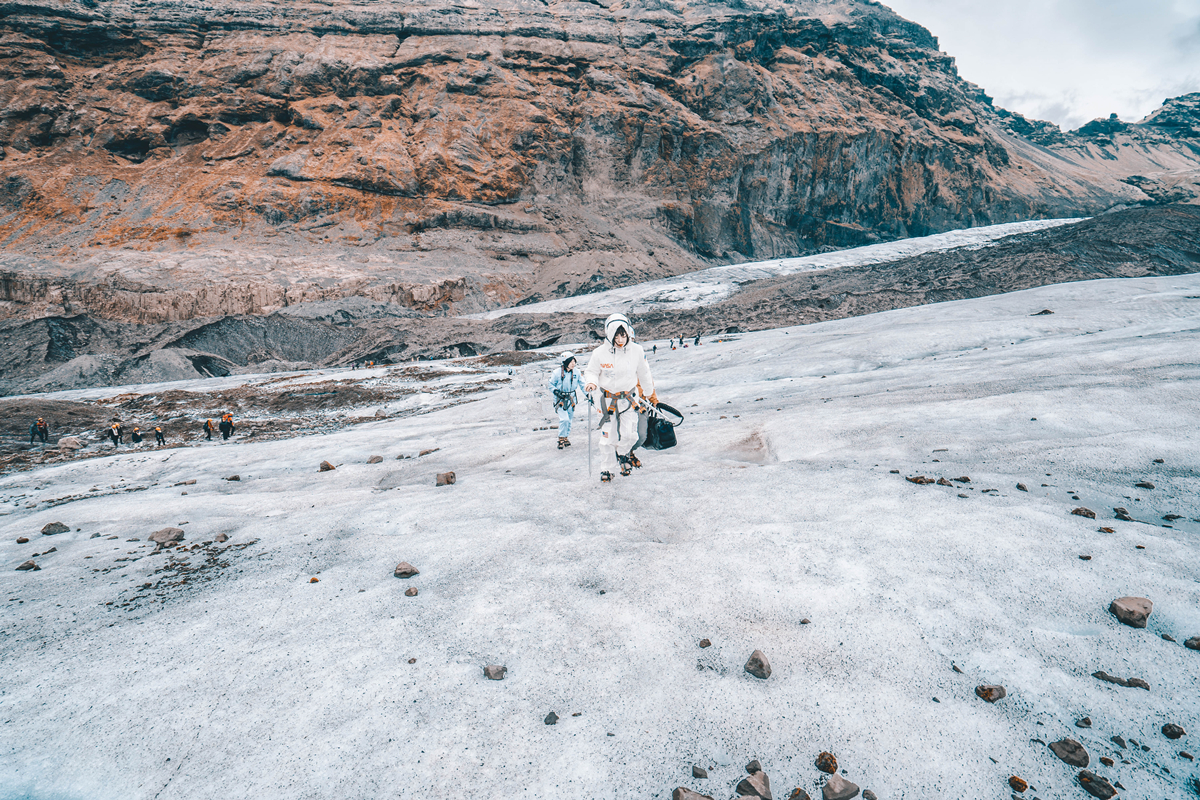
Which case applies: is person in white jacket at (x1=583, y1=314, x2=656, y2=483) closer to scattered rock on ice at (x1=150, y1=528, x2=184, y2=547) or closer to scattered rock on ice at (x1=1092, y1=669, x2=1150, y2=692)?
scattered rock on ice at (x1=150, y1=528, x2=184, y2=547)

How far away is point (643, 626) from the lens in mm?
3541

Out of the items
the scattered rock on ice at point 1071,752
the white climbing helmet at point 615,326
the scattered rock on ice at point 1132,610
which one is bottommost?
the scattered rock on ice at point 1071,752

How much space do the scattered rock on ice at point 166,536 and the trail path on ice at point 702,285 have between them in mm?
40786

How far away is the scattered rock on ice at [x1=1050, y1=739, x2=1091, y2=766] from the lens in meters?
2.41

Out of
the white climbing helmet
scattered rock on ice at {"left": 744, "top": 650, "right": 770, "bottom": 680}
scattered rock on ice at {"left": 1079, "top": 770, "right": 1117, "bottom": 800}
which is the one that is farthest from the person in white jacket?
scattered rock on ice at {"left": 1079, "top": 770, "right": 1117, "bottom": 800}

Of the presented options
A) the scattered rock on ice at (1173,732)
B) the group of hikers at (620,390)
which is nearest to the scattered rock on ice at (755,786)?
the scattered rock on ice at (1173,732)

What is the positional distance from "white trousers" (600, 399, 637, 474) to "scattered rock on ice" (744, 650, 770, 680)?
3.87 meters

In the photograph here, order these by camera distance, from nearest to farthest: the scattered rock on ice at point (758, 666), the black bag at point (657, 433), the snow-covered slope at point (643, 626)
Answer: the snow-covered slope at point (643, 626) → the scattered rock on ice at point (758, 666) → the black bag at point (657, 433)

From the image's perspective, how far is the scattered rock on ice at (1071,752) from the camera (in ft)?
7.91

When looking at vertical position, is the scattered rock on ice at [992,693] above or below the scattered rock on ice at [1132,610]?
below

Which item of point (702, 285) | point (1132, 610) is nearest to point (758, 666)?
point (1132, 610)

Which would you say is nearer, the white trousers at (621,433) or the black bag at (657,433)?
the white trousers at (621,433)

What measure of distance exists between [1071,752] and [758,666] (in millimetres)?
1348

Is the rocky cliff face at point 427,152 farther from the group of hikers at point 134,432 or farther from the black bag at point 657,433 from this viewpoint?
the black bag at point 657,433
